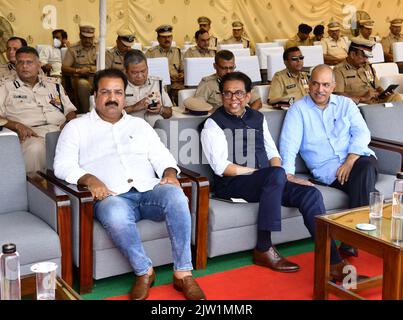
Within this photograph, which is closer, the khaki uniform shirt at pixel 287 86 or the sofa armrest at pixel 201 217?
the sofa armrest at pixel 201 217

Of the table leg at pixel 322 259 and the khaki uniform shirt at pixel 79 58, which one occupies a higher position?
the khaki uniform shirt at pixel 79 58

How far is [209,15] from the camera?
1006 centimetres

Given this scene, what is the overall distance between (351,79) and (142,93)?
225 cm

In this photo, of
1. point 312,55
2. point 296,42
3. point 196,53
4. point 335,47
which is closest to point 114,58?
point 196,53

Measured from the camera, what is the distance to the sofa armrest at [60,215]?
282cm

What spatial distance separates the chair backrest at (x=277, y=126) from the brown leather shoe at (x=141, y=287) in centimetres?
143

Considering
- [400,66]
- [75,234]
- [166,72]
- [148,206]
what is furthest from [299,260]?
[400,66]

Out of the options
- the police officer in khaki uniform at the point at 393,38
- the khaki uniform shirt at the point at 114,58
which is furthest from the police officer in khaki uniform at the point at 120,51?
the police officer in khaki uniform at the point at 393,38

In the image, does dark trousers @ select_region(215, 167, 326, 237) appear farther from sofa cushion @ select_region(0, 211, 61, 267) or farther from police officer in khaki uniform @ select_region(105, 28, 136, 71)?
police officer in khaki uniform @ select_region(105, 28, 136, 71)

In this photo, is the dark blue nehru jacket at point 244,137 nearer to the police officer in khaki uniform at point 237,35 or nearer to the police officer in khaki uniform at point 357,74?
the police officer in khaki uniform at point 357,74

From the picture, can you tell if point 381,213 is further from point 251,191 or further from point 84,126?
point 84,126

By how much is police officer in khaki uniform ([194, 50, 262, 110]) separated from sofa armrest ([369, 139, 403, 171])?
123cm

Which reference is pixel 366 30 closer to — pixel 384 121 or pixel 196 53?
pixel 196 53

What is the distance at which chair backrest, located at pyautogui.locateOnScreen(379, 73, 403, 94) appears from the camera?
5.76m
